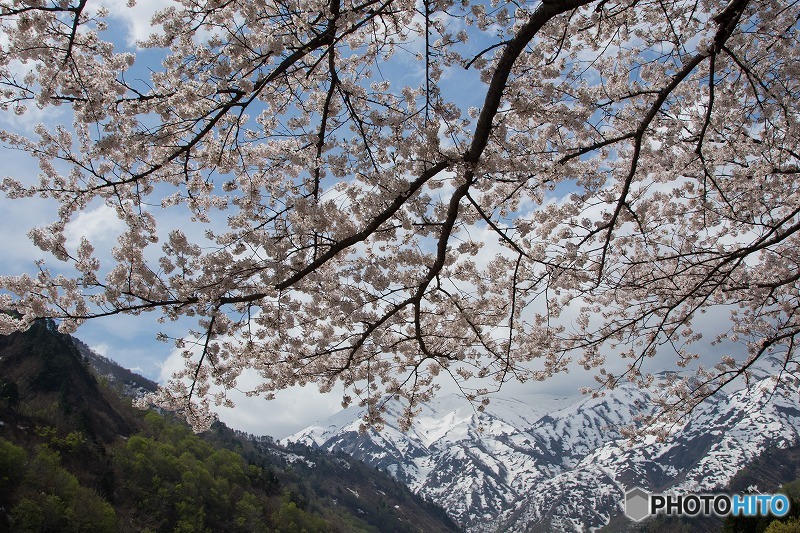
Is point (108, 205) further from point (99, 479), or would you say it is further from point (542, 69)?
point (99, 479)

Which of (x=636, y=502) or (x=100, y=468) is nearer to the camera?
(x=636, y=502)

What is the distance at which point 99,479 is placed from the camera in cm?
5588

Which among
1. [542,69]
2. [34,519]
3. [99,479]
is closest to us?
[542,69]

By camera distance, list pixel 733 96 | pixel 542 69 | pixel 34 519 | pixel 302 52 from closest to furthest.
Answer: pixel 302 52, pixel 542 69, pixel 733 96, pixel 34 519

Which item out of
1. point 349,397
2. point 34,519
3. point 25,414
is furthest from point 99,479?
point 349,397

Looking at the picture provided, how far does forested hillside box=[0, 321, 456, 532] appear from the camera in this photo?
44.5m

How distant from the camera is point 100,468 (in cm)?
5775

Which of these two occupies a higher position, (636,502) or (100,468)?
(636,502)

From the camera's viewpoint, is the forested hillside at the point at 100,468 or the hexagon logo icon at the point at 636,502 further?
the forested hillside at the point at 100,468

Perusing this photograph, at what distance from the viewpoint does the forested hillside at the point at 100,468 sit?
4453 centimetres

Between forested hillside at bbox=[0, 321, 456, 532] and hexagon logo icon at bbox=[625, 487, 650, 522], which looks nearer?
hexagon logo icon at bbox=[625, 487, 650, 522]

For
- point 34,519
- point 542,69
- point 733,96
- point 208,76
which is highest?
point 733,96

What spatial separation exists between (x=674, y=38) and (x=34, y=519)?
52491 millimetres

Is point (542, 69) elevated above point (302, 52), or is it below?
above
